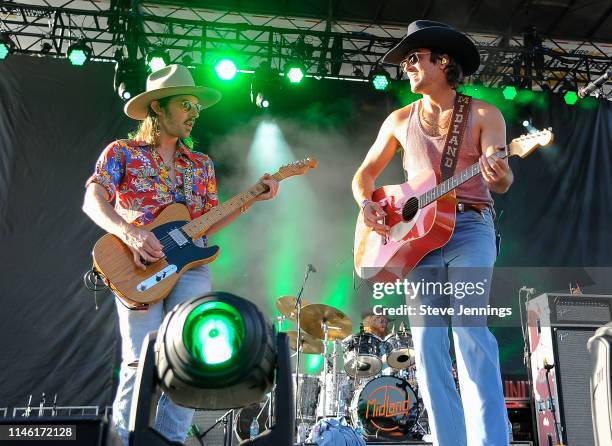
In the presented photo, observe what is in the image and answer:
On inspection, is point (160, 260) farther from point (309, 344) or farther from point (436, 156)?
point (309, 344)

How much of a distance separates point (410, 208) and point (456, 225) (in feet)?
1.17

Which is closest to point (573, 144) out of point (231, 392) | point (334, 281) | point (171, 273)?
point (334, 281)

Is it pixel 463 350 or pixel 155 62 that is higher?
pixel 155 62

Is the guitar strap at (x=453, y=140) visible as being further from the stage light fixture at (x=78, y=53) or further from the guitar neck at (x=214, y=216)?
the stage light fixture at (x=78, y=53)

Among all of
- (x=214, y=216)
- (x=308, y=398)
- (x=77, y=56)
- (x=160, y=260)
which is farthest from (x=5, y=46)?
(x=160, y=260)

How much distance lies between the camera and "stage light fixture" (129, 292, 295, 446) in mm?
1523

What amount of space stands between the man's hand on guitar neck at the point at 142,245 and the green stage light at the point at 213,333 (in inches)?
58.3

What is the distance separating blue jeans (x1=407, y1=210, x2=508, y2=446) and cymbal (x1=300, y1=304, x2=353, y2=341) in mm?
4196

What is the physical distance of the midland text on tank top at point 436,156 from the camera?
3053 millimetres

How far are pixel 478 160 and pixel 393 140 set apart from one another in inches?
21.2

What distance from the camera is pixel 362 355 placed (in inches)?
286

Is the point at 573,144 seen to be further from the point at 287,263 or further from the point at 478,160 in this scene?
the point at 478,160

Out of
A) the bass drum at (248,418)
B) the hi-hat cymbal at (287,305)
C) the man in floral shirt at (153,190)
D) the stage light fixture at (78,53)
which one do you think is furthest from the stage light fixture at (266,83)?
the man in floral shirt at (153,190)

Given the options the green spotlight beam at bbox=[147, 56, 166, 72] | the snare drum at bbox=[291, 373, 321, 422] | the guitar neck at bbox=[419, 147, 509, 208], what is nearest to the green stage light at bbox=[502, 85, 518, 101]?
the green spotlight beam at bbox=[147, 56, 166, 72]
